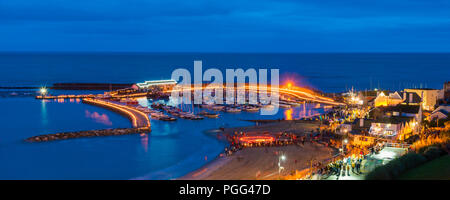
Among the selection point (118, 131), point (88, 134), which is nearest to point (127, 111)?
point (118, 131)

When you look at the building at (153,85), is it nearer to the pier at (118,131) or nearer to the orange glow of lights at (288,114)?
the pier at (118,131)

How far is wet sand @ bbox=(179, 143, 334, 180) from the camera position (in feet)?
51.8

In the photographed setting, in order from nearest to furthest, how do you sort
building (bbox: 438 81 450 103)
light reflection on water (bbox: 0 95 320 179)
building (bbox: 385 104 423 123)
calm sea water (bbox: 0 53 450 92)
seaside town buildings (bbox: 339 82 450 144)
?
light reflection on water (bbox: 0 95 320 179) → seaside town buildings (bbox: 339 82 450 144) → building (bbox: 385 104 423 123) → building (bbox: 438 81 450 103) → calm sea water (bbox: 0 53 450 92)

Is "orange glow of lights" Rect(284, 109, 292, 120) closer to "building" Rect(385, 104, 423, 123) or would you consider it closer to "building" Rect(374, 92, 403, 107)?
"building" Rect(374, 92, 403, 107)

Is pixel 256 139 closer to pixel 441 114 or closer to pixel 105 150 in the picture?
pixel 105 150

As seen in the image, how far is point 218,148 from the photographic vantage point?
21.1 m

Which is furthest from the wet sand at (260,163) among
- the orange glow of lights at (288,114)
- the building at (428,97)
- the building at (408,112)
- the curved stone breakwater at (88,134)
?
the building at (428,97)

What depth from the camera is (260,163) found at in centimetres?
1741

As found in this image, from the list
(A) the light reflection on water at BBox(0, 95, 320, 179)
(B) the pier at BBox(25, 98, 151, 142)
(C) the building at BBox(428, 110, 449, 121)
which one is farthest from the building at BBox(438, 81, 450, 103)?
(B) the pier at BBox(25, 98, 151, 142)

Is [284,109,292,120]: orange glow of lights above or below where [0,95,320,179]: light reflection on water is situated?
above

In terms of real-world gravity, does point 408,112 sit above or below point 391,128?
above

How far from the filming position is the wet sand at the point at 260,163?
1580 centimetres
